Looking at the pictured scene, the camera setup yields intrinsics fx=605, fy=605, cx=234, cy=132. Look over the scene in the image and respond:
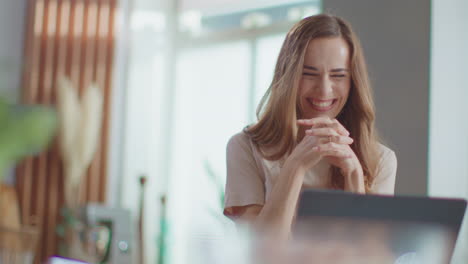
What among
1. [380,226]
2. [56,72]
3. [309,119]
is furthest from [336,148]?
[56,72]

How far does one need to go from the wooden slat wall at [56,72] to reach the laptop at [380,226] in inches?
215

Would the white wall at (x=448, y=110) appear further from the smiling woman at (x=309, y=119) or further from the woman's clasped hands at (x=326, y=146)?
the woman's clasped hands at (x=326, y=146)

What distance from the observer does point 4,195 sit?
5.02 m

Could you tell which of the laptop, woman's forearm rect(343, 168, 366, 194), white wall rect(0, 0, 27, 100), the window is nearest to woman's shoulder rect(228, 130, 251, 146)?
woman's forearm rect(343, 168, 366, 194)

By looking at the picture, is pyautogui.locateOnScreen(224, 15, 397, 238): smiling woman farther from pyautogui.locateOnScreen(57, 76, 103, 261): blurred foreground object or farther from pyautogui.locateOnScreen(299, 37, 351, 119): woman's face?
pyautogui.locateOnScreen(57, 76, 103, 261): blurred foreground object

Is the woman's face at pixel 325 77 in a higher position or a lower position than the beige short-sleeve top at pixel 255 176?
higher

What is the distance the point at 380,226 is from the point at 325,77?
0.81 metres

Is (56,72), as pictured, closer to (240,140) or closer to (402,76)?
(402,76)

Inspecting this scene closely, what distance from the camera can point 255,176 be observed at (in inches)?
61.3

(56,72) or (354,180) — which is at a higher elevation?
(56,72)

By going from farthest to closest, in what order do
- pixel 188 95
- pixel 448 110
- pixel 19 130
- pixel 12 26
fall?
pixel 188 95 → pixel 12 26 → pixel 448 110 → pixel 19 130

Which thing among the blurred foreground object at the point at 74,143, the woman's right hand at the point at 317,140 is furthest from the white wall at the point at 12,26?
the woman's right hand at the point at 317,140

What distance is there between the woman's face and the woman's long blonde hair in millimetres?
20

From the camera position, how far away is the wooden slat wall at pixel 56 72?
590 cm
